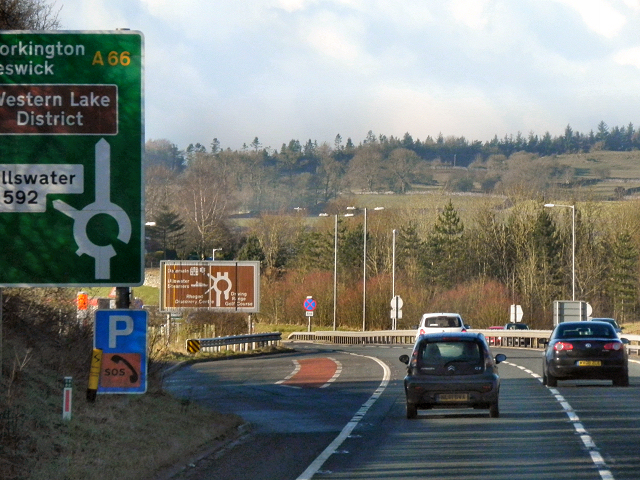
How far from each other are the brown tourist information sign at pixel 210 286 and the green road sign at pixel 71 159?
138 feet

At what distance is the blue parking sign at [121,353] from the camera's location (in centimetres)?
1161

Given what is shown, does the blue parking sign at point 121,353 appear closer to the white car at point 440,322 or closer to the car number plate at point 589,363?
the car number plate at point 589,363

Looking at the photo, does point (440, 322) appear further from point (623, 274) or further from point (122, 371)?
point (623, 274)

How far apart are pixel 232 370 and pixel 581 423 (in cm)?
1895

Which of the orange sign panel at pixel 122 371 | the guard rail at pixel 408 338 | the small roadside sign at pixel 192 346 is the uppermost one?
the orange sign panel at pixel 122 371

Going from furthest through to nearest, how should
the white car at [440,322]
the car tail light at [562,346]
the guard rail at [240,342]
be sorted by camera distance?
the guard rail at [240,342]
the white car at [440,322]
the car tail light at [562,346]

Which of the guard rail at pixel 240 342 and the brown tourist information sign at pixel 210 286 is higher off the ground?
the brown tourist information sign at pixel 210 286

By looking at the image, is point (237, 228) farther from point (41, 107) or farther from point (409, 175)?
point (41, 107)

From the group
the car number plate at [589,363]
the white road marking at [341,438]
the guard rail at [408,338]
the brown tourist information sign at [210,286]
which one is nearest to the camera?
the white road marking at [341,438]

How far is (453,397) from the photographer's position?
18.6 m

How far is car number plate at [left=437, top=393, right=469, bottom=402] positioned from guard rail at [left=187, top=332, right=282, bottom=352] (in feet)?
84.7

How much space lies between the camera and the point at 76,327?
18562 mm

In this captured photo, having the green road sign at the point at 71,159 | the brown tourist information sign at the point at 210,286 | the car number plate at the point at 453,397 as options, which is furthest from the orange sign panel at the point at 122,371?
Result: the brown tourist information sign at the point at 210,286

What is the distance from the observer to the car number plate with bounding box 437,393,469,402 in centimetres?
1852
